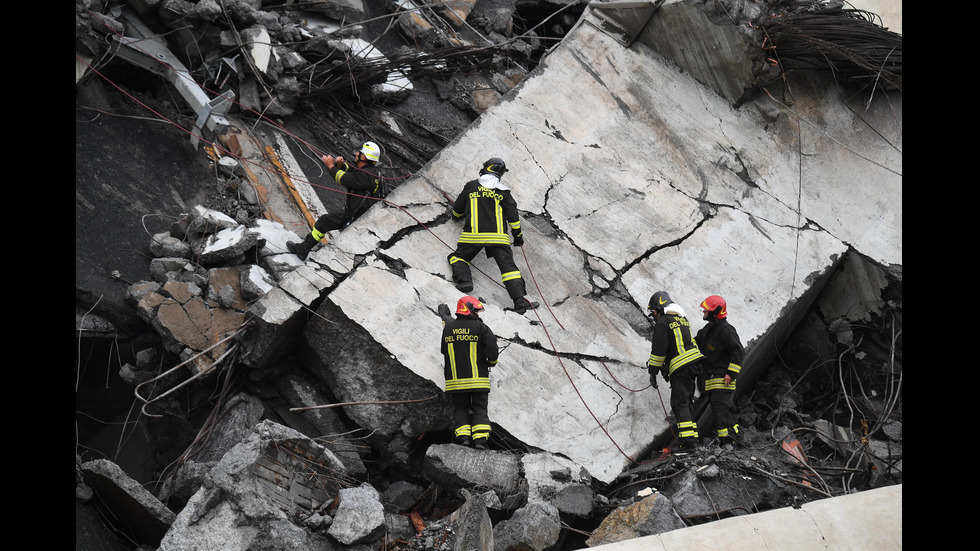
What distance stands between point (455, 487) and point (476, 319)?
118 cm

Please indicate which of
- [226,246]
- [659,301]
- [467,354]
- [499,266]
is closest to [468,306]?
[467,354]

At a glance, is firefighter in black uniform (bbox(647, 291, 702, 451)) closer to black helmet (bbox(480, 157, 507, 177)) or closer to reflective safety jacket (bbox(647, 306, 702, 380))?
reflective safety jacket (bbox(647, 306, 702, 380))

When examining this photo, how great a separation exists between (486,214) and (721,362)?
2155mm

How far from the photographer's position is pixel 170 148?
22.1 feet

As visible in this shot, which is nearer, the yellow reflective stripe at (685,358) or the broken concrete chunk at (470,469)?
the broken concrete chunk at (470,469)

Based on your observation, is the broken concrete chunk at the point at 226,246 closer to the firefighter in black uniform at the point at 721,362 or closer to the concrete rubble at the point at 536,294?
the concrete rubble at the point at 536,294

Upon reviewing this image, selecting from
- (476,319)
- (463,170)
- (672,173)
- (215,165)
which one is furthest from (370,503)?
(672,173)

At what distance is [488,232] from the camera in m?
5.99

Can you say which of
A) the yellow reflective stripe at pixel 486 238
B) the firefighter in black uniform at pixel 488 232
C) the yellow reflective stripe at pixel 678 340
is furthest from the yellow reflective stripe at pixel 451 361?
the yellow reflective stripe at pixel 678 340

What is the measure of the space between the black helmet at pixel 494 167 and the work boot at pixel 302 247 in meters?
1.51

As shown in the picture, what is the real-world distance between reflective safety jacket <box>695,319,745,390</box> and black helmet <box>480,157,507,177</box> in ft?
6.75

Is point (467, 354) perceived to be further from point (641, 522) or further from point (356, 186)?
point (356, 186)

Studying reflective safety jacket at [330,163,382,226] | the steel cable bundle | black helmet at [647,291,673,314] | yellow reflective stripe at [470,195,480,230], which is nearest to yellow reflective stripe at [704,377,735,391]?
black helmet at [647,291,673,314]

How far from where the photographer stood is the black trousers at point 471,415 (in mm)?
5430
